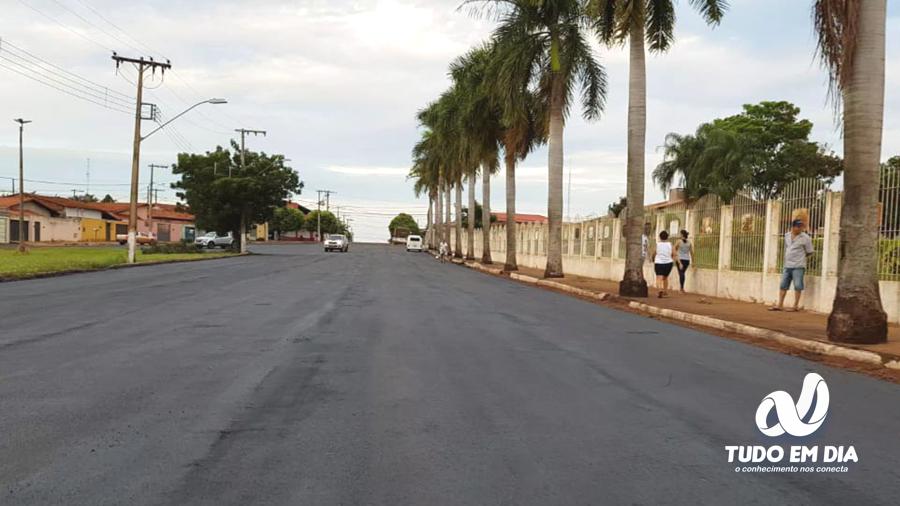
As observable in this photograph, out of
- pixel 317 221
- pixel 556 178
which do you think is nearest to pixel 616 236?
pixel 556 178

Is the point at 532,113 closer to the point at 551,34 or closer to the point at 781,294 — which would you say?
the point at 551,34

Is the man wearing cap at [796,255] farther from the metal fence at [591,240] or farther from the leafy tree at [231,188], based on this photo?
the leafy tree at [231,188]

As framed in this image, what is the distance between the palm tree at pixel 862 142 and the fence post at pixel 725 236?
8259 millimetres

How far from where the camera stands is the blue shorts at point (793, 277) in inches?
543

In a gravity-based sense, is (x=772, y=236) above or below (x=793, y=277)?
above

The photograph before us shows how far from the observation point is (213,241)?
66375 millimetres

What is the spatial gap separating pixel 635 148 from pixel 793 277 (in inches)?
228

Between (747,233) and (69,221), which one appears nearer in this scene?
(747,233)

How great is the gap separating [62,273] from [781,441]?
2500 cm

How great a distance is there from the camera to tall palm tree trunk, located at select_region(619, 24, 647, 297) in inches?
723

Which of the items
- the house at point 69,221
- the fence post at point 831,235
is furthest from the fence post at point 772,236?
the house at point 69,221

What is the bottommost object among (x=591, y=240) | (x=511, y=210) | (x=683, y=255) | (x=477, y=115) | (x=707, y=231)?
(x=683, y=255)

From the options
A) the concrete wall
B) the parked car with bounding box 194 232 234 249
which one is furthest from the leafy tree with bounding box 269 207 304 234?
the concrete wall

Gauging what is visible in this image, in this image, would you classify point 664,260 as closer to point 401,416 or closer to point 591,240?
point 591,240
